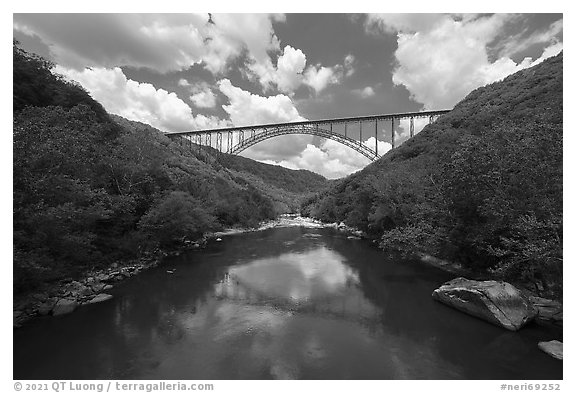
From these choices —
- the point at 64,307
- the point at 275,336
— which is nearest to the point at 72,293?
the point at 64,307

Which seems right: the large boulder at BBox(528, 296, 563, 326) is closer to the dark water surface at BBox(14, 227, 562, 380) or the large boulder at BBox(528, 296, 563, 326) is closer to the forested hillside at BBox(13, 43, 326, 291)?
the dark water surface at BBox(14, 227, 562, 380)

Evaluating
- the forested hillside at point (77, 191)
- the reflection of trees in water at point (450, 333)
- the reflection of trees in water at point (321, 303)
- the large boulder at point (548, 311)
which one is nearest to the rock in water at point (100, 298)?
the forested hillside at point (77, 191)

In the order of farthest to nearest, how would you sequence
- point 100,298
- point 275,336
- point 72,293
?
point 100,298 < point 72,293 < point 275,336

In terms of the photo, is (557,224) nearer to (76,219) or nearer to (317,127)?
(76,219)

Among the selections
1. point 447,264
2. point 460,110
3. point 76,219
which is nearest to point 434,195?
point 447,264

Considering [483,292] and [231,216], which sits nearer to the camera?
[483,292]

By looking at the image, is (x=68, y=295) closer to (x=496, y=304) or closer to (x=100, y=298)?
(x=100, y=298)

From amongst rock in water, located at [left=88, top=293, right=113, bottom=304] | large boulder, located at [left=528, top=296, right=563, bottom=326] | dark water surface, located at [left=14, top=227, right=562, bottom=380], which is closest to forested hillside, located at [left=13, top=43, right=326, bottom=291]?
rock in water, located at [left=88, top=293, right=113, bottom=304]
